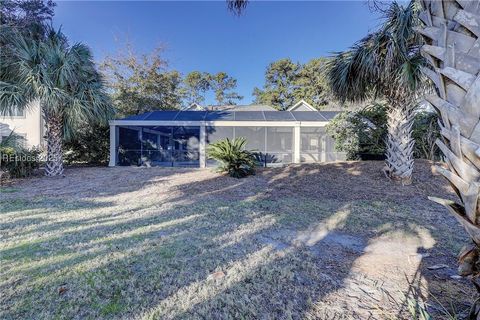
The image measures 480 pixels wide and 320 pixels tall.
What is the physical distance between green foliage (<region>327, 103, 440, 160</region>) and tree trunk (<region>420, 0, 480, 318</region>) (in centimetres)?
909

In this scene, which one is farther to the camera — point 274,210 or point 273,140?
point 273,140

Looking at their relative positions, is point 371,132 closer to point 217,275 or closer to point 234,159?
point 234,159

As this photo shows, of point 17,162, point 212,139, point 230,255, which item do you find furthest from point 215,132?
point 230,255

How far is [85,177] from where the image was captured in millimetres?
8984

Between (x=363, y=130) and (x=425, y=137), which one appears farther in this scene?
(x=363, y=130)

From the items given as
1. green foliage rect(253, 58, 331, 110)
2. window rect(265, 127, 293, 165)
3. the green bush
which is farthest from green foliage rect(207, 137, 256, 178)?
green foliage rect(253, 58, 331, 110)

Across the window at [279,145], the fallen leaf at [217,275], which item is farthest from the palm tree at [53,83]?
the fallen leaf at [217,275]

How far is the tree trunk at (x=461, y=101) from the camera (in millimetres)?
1018

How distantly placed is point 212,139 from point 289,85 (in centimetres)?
2216

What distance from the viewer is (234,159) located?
7.96 metres

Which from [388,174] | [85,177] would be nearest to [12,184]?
[85,177]

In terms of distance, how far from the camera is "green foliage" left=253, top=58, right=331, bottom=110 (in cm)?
3022

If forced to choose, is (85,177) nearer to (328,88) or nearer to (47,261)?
(47,261)

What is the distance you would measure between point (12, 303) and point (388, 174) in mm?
7655
